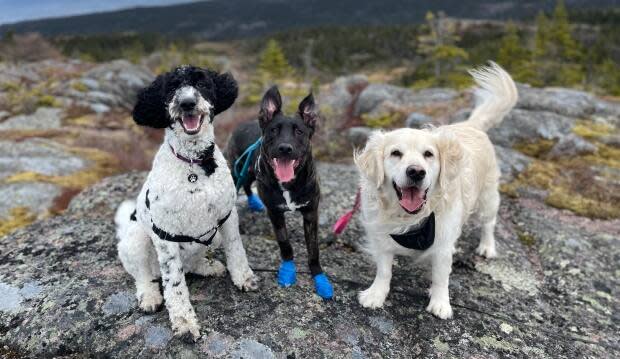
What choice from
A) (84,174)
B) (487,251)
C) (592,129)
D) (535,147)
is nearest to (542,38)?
(592,129)

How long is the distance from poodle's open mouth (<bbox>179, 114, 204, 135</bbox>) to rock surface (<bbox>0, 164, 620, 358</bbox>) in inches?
83.7

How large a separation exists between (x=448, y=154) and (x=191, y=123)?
257 cm

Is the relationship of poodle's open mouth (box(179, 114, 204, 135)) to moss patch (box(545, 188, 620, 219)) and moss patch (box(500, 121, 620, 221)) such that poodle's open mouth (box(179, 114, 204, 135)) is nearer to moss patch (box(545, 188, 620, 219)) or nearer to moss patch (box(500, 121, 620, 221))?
moss patch (box(500, 121, 620, 221))

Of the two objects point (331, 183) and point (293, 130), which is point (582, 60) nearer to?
point (331, 183)

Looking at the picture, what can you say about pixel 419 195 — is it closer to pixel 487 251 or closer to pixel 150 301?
pixel 487 251

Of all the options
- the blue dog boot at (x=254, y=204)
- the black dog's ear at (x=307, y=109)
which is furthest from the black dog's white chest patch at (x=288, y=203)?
the blue dog boot at (x=254, y=204)

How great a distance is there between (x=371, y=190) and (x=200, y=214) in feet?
6.25

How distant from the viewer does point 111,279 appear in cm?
534

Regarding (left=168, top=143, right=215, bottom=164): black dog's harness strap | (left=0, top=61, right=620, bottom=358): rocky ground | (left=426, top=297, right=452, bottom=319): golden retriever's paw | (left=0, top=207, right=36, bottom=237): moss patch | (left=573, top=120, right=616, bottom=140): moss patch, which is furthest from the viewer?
(left=573, top=120, right=616, bottom=140): moss patch

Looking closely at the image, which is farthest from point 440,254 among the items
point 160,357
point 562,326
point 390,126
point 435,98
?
point 435,98

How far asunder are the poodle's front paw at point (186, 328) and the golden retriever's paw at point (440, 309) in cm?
264

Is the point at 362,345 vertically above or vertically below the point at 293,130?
below

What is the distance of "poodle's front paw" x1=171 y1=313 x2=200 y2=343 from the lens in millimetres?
4336

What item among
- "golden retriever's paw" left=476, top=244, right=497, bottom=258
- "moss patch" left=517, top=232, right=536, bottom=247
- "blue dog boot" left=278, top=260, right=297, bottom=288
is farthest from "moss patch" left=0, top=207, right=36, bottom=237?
"moss patch" left=517, top=232, right=536, bottom=247
